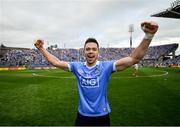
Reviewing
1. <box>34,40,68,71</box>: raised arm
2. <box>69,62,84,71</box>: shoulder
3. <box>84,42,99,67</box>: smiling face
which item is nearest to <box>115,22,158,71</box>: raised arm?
<box>84,42,99,67</box>: smiling face

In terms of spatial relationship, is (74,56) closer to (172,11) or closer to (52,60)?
(172,11)

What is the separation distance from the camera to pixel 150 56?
105125 millimetres

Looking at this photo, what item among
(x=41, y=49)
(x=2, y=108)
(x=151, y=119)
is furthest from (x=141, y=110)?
(x=41, y=49)

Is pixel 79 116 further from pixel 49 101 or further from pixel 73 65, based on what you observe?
pixel 49 101

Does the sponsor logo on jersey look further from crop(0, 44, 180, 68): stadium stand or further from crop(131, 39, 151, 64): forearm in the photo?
crop(0, 44, 180, 68): stadium stand

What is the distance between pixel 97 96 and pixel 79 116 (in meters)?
0.52

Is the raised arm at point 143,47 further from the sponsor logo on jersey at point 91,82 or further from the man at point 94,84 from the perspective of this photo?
the sponsor logo on jersey at point 91,82

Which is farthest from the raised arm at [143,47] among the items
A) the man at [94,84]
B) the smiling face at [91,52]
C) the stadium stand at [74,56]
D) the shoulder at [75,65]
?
the stadium stand at [74,56]

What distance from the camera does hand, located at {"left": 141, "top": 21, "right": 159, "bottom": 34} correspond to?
3.99 m

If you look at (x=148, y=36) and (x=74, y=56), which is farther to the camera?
(x=74, y=56)

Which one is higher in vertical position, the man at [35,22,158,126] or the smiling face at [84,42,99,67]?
the smiling face at [84,42,99,67]

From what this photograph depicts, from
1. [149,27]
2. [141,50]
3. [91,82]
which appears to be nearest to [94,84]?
[91,82]

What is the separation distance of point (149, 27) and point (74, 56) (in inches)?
3723

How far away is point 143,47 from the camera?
4.32m
